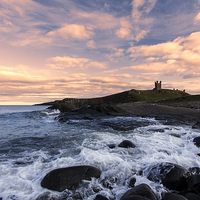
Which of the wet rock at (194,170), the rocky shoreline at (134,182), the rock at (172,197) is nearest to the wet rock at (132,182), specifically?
the rocky shoreline at (134,182)

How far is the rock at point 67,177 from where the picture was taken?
5.73 metres

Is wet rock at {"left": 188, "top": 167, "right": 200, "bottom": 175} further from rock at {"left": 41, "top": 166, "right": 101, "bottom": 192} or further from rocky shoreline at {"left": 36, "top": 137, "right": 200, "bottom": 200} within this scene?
rock at {"left": 41, "top": 166, "right": 101, "bottom": 192}

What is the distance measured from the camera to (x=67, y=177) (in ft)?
19.9

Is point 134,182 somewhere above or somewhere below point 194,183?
below

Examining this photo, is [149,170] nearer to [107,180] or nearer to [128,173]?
[128,173]

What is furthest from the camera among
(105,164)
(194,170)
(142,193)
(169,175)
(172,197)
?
(105,164)

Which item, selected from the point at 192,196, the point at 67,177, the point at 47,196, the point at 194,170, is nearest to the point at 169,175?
the point at 192,196

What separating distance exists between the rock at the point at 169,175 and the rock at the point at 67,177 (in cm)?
216

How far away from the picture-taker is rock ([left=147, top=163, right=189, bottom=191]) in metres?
5.72

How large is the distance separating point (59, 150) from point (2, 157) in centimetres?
306

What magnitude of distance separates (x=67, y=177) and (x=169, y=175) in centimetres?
374

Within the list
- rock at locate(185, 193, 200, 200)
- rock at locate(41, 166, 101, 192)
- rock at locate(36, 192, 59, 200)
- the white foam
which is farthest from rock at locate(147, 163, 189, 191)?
rock at locate(36, 192, 59, 200)

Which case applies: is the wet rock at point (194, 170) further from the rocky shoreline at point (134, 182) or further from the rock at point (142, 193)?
the rock at point (142, 193)

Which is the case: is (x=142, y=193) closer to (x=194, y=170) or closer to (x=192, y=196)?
(x=192, y=196)
